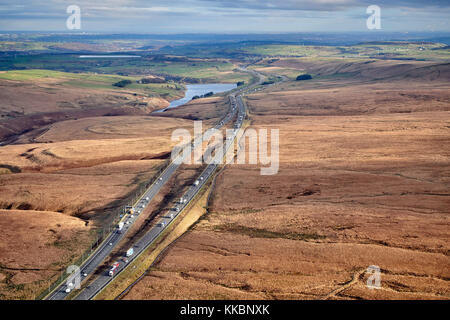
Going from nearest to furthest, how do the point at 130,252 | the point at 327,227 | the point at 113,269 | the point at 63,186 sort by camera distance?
the point at 113,269, the point at 130,252, the point at 327,227, the point at 63,186

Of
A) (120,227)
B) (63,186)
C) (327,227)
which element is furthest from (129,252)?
(63,186)

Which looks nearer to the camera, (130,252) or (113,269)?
(113,269)

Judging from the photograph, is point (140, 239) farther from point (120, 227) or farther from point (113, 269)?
point (113, 269)

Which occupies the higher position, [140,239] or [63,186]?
[63,186]

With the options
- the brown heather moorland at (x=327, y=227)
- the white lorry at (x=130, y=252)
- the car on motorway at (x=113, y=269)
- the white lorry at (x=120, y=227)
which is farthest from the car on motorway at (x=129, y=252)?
the white lorry at (x=120, y=227)

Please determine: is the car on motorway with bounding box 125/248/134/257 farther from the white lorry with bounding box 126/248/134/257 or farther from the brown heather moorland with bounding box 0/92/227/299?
the brown heather moorland with bounding box 0/92/227/299

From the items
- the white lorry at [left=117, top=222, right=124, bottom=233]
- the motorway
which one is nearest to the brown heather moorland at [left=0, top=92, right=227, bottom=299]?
the motorway

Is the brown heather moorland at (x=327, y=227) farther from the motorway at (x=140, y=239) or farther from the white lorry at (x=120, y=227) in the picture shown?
the white lorry at (x=120, y=227)
